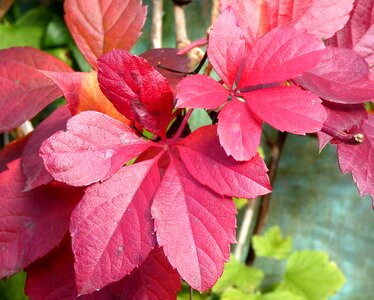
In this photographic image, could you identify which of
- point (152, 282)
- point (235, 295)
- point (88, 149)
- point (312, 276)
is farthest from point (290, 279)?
point (88, 149)

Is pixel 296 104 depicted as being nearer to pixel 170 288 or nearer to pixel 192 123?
pixel 170 288

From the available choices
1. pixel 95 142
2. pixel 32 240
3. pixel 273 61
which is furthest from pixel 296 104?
pixel 32 240

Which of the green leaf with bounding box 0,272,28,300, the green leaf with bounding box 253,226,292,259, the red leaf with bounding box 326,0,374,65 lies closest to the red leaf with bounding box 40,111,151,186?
the red leaf with bounding box 326,0,374,65

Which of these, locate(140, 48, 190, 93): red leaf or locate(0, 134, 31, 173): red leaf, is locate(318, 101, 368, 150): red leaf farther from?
locate(0, 134, 31, 173): red leaf

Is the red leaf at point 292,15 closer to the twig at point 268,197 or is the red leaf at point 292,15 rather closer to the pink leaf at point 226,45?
the pink leaf at point 226,45

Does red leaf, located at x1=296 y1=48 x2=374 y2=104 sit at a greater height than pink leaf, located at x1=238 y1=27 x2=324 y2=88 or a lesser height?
lesser

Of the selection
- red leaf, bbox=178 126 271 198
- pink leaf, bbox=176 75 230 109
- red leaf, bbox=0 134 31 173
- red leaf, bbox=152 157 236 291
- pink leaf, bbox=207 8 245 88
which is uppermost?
pink leaf, bbox=207 8 245 88

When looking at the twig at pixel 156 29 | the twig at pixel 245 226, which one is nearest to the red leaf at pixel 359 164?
the twig at pixel 156 29
